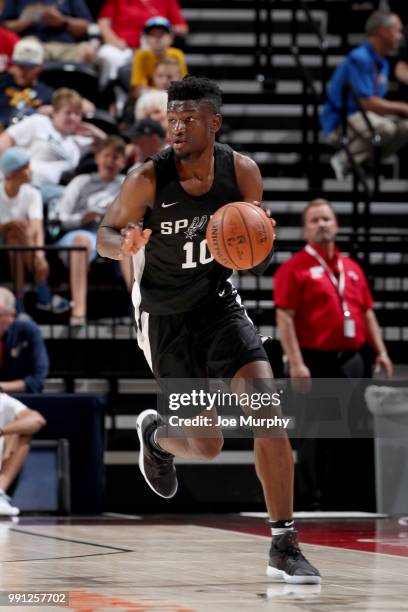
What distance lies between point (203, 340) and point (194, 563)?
1.10 meters

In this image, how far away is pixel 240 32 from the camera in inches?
582

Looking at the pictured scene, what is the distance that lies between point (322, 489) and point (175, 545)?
126 inches

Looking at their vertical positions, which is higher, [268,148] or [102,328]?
[268,148]

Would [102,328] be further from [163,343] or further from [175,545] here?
[163,343]

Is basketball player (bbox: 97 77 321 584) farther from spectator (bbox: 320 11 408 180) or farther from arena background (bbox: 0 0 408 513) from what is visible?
spectator (bbox: 320 11 408 180)

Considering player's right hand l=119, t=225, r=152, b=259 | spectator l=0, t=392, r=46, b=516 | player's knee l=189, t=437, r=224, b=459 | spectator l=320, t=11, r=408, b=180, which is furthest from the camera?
Result: spectator l=320, t=11, r=408, b=180

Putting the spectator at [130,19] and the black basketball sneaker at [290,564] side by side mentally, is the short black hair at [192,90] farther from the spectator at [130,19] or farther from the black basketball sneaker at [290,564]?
the spectator at [130,19]

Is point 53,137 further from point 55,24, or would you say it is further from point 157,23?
point 55,24

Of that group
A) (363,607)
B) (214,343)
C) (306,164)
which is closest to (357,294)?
(306,164)

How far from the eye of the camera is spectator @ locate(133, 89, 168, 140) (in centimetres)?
1194

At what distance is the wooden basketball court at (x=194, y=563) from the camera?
16.2ft

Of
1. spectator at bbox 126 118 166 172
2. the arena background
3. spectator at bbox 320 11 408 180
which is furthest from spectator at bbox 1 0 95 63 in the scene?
spectator at bbox 320 11 408 180

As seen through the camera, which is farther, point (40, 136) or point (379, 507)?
point (40, 136)

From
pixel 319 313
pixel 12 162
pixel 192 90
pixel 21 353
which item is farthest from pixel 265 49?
pixel 192 90
